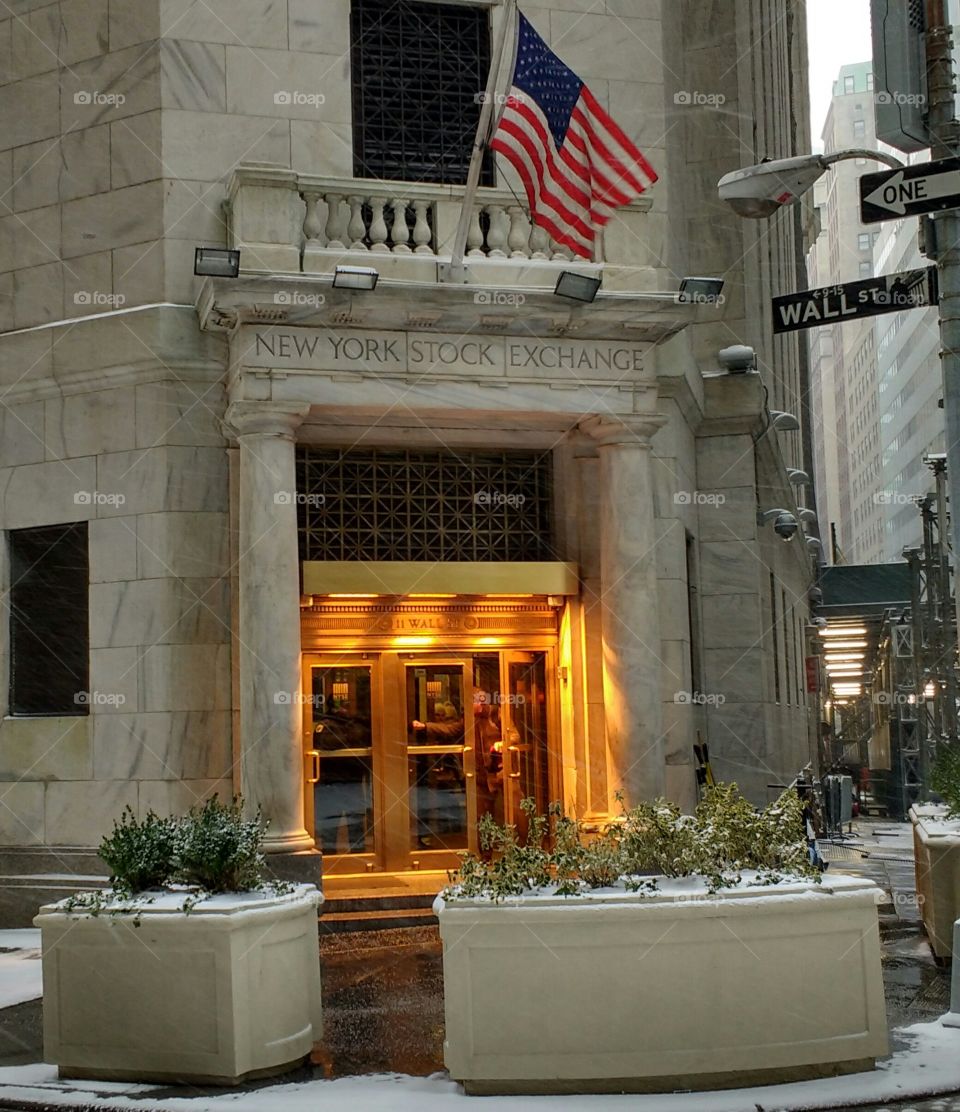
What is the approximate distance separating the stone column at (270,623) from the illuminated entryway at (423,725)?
205 centimetres

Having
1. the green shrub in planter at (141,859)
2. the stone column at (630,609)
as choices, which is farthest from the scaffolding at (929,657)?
the green shrub in planter at (141,859)

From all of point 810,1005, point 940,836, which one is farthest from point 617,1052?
point 940,836

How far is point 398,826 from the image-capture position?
56.2 ft

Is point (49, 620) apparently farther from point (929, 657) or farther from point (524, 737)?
point (929, 657)

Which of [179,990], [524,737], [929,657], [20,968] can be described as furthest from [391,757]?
[929,657]

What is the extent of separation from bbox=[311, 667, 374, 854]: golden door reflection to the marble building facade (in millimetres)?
296

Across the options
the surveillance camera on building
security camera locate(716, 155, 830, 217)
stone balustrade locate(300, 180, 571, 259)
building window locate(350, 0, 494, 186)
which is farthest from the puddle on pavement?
the surveillance camera on building

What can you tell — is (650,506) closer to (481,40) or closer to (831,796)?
(481,40)

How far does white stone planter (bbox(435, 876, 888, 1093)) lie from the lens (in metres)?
8.36

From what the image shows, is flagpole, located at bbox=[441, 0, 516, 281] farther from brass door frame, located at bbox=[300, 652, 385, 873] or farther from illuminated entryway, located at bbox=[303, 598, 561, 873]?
brass door frame, located at bbox=[300, 652, 385, 873]

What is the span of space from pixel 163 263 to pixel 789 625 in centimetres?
1642

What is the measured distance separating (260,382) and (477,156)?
3.15 m

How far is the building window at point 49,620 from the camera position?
1631cm

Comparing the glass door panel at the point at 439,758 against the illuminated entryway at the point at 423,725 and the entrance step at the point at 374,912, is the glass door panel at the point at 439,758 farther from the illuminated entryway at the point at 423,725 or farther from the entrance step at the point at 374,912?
the entrance step at the point at 374,912
